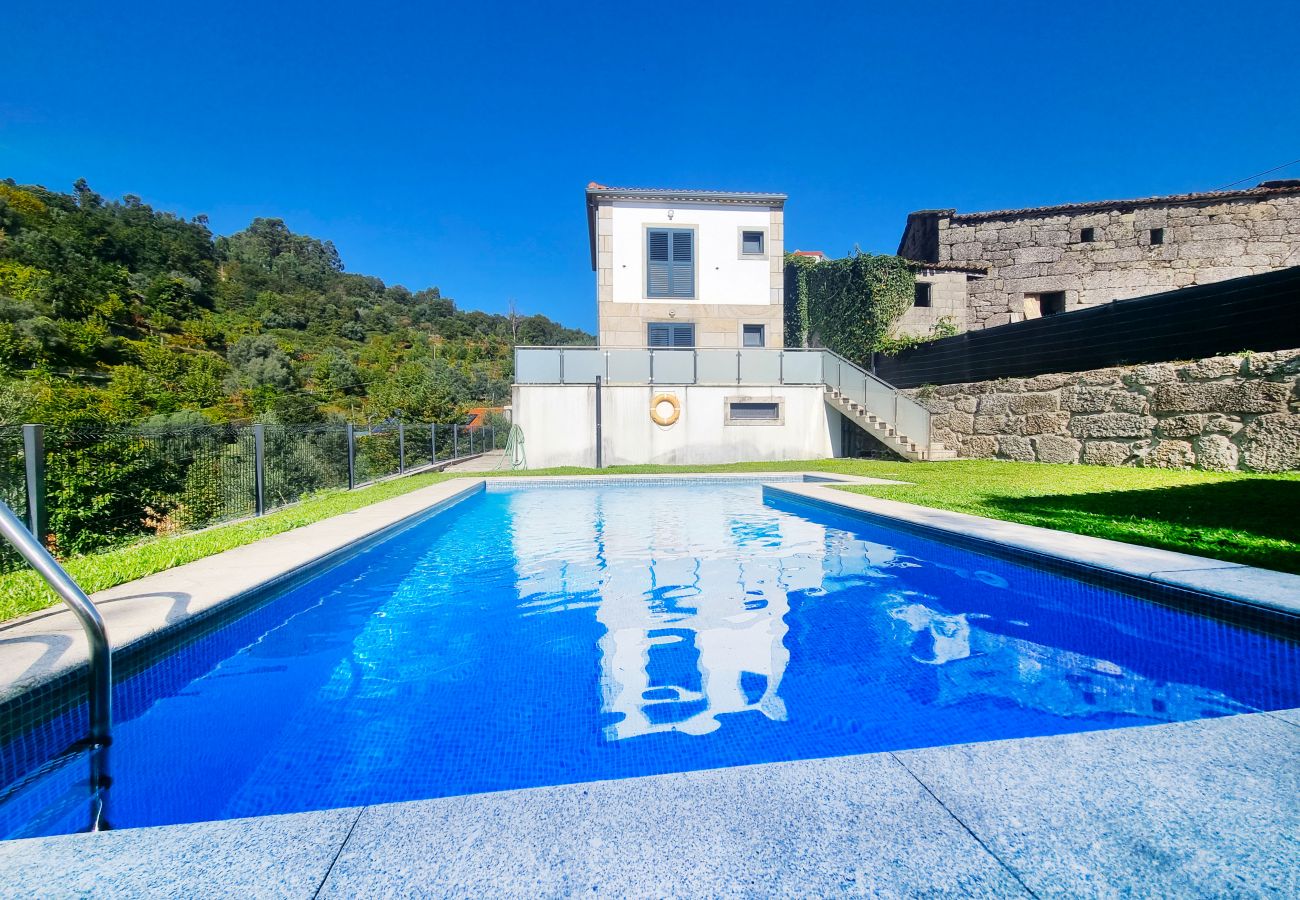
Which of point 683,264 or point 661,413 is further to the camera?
point 683,264

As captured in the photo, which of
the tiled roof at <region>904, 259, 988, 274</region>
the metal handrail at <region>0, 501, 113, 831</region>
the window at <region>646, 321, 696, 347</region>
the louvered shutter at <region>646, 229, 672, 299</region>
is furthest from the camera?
the tiled roof at <region>904, 259, 988, 274</region>

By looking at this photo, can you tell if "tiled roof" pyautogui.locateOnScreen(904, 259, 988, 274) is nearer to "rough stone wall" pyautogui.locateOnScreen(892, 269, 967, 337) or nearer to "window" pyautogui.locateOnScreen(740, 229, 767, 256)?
"rough stone wall" pyautogui.locateOnScreen(892, 269, 967, 337)

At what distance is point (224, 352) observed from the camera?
51.7 metres

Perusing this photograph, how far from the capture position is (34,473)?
17.0 feet

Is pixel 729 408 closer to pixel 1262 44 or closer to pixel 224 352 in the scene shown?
pixel 1262 44

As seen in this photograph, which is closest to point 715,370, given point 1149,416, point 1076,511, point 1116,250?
point 1149,416

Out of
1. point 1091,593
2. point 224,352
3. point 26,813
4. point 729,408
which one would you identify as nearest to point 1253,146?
point 729,408

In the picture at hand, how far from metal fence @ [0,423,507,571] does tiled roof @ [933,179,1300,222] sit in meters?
21.9

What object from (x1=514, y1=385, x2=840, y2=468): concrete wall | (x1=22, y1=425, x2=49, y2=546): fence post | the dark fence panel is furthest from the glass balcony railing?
(x1=22, y1=425, x2=49, y2=546): fence post

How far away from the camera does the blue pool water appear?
259 centimetres

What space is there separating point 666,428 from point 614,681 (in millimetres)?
13621

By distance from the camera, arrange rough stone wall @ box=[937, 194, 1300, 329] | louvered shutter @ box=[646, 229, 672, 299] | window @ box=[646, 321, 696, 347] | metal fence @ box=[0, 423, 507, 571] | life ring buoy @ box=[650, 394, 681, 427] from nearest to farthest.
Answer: metal fence @ box=[0, 423, 507, 571] → life ring buoy @ box=[650, 394, 681, 427] → rough stone wall @ box=[937, 194, 1300, 329] → louvered shutter @ box=[646, 229, 672, 299] → window @ box=[646, 321, 696, 347]

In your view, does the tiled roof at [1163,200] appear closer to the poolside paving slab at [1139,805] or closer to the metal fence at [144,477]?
the metal fence at [144,477]

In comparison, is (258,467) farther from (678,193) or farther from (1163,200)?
(1163,200)
